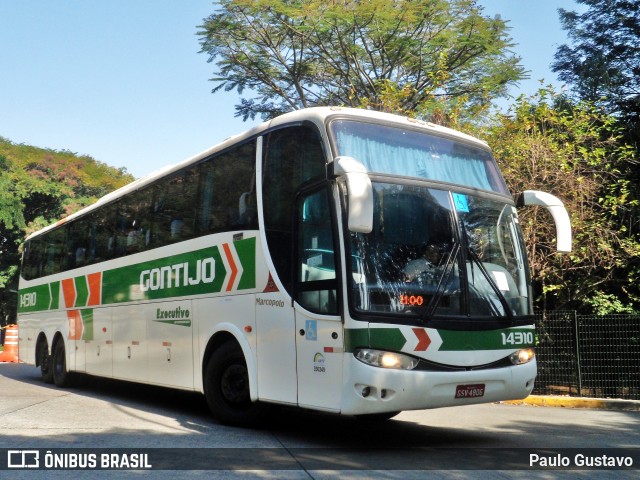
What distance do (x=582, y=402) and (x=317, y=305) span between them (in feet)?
23.5

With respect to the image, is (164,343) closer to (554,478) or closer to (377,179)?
(377,179)

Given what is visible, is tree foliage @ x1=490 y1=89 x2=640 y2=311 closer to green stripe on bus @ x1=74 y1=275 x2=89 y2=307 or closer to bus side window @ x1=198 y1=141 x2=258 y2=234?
bus side window @ x1=198 y1=141 x2=258 y2=234

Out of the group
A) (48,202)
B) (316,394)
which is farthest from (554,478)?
(48,202)

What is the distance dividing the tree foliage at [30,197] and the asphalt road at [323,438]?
983 inches

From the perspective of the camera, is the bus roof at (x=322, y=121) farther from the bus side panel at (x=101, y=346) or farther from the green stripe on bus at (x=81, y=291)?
the green stripe on bus at (x=81, y=291)

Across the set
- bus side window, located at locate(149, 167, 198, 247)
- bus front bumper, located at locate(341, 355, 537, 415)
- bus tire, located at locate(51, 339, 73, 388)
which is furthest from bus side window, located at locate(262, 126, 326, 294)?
bus tire, located at locate(51, 339, 73, 388)

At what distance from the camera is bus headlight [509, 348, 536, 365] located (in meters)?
7.61

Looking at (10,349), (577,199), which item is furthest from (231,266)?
(10,349)

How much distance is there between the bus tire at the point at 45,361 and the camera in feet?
50.3

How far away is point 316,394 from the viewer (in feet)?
23.4

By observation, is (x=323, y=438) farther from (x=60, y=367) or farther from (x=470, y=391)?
(x=60, y=367)

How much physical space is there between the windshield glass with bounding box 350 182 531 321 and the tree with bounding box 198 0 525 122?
13.4 metres

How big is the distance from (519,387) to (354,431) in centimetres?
223

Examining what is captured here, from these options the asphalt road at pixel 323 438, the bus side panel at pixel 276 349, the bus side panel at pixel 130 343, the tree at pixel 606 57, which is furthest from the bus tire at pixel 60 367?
the tree at pixel 606 57
